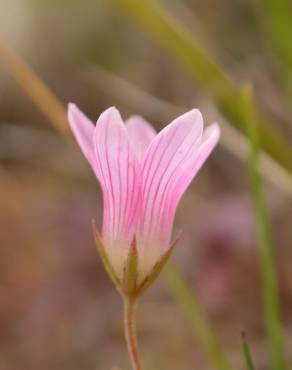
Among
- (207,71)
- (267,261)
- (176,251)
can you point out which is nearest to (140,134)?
(267,261)

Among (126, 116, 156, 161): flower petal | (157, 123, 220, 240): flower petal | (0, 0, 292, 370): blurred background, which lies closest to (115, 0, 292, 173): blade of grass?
(0, 0, 292, 370): blurred background

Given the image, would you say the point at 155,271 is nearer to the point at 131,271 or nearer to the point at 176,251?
the point at 131,271

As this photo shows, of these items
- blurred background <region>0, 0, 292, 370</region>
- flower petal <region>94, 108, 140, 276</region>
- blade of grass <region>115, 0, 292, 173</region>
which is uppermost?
blade of grass <region>115, 0, 292, 173</region>

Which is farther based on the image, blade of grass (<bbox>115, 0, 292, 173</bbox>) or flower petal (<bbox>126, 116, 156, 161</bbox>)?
blade of grass (<bbox>115, 0, 292, 173</bbox>)

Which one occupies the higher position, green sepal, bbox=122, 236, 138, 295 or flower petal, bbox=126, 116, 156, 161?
flower petal, bbox=126, 116, 156, 161

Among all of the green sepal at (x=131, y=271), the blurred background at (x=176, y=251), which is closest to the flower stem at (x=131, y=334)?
the green sepal at (x=131, y=271)

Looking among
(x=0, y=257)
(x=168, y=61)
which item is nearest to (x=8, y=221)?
(x=0, y=257)

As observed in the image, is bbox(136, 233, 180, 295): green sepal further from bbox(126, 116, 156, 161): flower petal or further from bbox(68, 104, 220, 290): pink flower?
bbox(126, 116, 156, 161): flower petal

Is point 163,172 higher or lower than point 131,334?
higher
